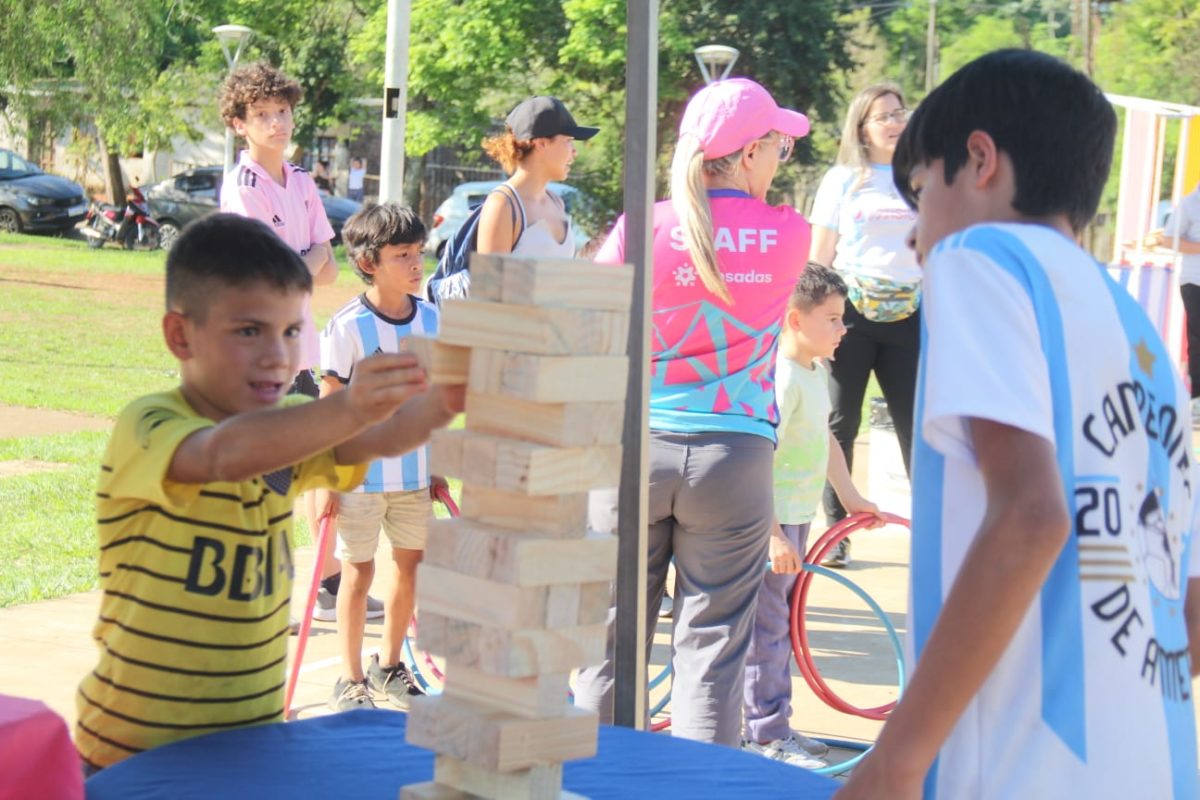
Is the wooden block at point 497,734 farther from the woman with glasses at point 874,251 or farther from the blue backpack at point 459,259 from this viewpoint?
the woman with glasses at point 874,251

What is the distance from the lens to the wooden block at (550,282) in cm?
169

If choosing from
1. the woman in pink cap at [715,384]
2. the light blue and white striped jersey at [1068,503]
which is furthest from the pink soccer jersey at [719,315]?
the light blue and white striped jersey at [1068,503]

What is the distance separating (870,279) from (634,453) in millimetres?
3282

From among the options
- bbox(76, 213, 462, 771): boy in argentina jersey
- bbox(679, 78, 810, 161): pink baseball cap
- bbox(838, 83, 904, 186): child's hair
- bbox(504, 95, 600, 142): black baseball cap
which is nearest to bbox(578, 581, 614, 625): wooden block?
bbox(76, 213, 462, 771): boy in argentina jersey

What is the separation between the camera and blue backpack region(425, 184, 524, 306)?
16.7 ft

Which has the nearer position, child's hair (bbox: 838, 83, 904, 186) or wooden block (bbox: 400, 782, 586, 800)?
wooden block (bbox: 400, 782, 586, 800)

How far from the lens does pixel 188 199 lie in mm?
29547

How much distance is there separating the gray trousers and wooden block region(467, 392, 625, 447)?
1880 millimetres

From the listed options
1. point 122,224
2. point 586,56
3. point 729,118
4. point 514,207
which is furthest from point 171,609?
point 586,56

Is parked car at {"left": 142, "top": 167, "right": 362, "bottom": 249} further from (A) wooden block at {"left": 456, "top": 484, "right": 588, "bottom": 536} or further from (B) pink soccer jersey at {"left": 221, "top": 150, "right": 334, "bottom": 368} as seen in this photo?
(A) wooden block at {"left": 456, "top": 484, "right": 588, "bottom": 536}

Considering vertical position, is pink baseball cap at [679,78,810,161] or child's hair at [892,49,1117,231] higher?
pink baseball cap at [679,78,810,161]

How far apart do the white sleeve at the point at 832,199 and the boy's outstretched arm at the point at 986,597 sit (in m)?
4.69

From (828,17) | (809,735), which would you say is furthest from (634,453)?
(828,17)

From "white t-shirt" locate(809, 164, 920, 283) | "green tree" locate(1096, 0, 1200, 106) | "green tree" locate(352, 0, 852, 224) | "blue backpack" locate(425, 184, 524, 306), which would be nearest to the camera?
"blue backpack" locate(425, 184, 524, 306)
